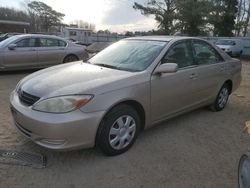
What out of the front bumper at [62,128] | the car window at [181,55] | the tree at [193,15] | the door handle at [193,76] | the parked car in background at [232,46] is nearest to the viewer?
the front bumper at [62,128]

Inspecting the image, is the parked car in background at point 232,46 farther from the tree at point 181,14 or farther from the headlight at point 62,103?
the headlight at point 62,103

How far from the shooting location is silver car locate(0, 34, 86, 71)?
8.95m

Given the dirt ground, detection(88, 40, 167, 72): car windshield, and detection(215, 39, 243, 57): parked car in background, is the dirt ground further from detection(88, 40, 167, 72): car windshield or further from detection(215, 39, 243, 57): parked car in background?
detection(215, 39, 243, 57): parked car in background

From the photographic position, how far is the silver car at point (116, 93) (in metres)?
3.14

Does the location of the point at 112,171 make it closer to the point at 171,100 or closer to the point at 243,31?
the point at 171,100

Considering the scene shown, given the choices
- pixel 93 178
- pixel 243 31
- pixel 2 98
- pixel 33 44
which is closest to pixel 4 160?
pixel 93 178

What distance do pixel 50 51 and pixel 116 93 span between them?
7.06 metres

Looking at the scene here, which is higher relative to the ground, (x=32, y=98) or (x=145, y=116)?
(x=32, y=98)

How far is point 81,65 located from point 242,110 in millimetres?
3585

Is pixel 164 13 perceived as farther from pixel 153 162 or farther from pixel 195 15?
pixel 153 162

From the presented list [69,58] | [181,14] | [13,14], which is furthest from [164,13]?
[13,14]

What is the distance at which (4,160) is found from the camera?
11.2 ft

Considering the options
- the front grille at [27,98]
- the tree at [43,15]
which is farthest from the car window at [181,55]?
the tree at [43,15]

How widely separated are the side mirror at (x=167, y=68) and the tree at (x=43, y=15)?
219ft
